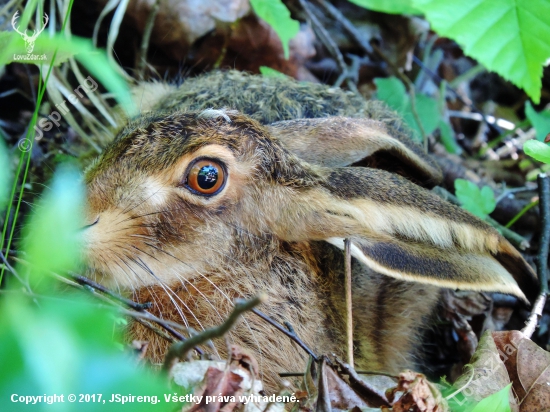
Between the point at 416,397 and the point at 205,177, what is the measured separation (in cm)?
134

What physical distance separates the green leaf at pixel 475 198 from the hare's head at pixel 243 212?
97 cm

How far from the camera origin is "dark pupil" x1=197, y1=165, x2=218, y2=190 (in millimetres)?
2777

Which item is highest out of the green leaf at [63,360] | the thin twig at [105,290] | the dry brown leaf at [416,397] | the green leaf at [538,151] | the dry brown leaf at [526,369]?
the green leaf at [63,360]

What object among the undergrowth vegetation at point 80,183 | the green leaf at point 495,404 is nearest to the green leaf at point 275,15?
Result: the undergrowth vegetation at point 80,183

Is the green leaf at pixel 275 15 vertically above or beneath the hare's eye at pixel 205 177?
above

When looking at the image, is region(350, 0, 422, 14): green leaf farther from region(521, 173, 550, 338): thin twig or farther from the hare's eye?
the hare's eye

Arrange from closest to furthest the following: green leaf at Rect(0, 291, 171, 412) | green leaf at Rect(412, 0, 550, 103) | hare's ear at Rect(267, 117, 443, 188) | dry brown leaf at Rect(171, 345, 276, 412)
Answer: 1. green leaf at Rect(0, 291, 171, 412)
2. dry brown leaf at Rect(171, 345, 276, 412)
3. hare's ear at Rect(267, 117, 443, 188)
4. green leaf at Rect(412, 0, 550, 103)

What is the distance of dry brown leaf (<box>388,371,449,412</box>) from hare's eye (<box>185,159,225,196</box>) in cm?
122

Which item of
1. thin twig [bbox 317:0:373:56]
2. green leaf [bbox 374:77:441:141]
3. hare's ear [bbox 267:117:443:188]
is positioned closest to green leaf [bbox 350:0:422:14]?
green leaf [bbox 374:77:441:141]

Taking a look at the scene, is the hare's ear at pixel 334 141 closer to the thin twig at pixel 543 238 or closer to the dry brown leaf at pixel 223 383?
the thin twig at pixel 543 238

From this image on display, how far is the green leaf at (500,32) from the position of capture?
3311 mm

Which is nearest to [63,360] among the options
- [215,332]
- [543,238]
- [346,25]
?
[215,332]

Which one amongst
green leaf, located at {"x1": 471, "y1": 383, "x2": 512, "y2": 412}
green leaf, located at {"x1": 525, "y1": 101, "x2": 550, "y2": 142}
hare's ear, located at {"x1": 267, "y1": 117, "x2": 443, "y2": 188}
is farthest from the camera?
green leaf, located at {"x1": 525, "y1": 101, "x2": 550, "y2": 142}
